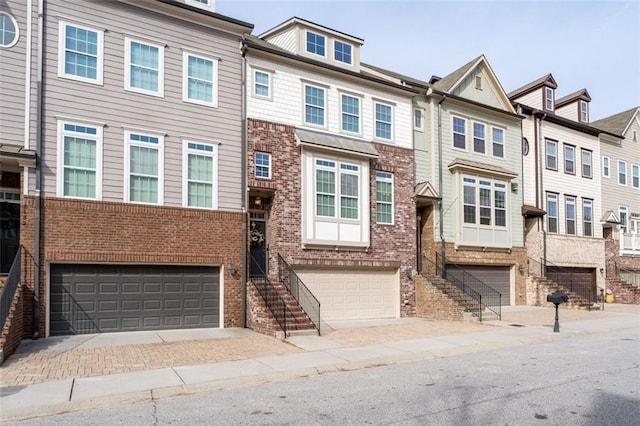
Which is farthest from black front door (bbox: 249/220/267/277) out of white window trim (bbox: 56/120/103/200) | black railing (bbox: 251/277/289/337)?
white window trim (bbox: 56/120/103/200)

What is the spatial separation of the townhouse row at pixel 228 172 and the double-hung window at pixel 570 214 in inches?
142

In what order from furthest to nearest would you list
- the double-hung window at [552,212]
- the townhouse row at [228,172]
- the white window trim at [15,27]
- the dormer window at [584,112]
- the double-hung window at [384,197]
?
the dormer window at [584,112]
the double-hung window at [552,212]
the double-hung window at [384,197]
the townhouse row at [228,172]
the white window trim at [15,27]

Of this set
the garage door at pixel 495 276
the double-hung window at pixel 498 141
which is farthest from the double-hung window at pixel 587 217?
the double-hung window at pixel 498 141

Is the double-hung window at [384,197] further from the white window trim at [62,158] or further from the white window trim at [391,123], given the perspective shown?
the white window trim at [62,158]

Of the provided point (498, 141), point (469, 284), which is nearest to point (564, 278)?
point (469, 284)

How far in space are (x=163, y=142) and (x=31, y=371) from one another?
25.3 ft

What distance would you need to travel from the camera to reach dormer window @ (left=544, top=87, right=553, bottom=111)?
27188 mm

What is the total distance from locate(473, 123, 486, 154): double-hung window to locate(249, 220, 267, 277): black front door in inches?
438

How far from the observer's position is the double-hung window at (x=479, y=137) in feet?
76.0

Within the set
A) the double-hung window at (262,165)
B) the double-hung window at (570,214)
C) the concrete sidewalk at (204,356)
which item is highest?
the double-hung window at (262,165)

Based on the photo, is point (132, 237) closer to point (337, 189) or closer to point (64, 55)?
point (64, 55)

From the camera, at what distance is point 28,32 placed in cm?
1341

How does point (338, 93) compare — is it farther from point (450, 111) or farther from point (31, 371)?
point (31, 371)

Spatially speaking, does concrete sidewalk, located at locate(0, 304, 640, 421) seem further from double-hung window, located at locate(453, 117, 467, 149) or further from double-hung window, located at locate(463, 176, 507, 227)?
double-hung window, located at locate(453, 117, 467, 149)
